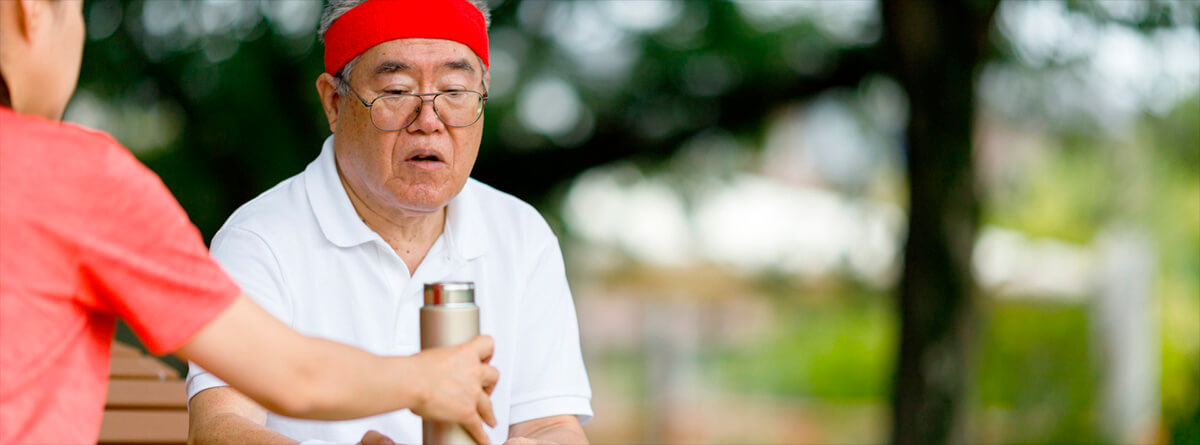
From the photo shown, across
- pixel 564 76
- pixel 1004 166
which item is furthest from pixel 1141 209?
pixel 564 76

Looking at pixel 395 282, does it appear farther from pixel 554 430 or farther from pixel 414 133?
pixel 554 430

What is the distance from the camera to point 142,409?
228cm

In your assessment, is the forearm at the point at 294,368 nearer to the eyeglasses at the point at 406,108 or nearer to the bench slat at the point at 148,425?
the eyeglasses at the point at 406,108

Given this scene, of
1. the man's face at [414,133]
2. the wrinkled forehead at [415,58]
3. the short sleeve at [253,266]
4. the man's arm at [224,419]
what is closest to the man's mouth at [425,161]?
the man's face at [414,133]

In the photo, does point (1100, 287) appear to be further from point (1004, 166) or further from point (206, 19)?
point (206, 19)

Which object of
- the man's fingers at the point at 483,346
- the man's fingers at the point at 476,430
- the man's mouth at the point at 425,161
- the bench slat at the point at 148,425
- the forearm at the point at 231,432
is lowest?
the bench slat at the point at 148,425

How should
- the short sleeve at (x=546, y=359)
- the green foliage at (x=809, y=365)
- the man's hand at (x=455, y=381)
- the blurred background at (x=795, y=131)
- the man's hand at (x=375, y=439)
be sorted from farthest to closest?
the green foliage at (x=809, y=365) < the blurred background at (x=795, y=131) < the short sleeve at (x=546, y=359) < the man's hand at (x=375, y=439) < the man's hand at (x=455, y=381)

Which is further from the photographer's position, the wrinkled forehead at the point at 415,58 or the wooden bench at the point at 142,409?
the wooden bench at the point at 142,409

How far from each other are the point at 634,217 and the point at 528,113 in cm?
71

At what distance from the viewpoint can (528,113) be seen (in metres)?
4.43

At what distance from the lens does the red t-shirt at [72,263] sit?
0.92m

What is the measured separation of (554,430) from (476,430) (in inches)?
27.3

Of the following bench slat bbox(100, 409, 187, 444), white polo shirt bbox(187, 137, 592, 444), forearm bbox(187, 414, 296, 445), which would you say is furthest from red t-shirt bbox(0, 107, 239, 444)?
bench slat bbox(100, 409, 187, 444)

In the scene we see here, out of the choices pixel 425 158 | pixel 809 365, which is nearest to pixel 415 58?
pixel 425 158
